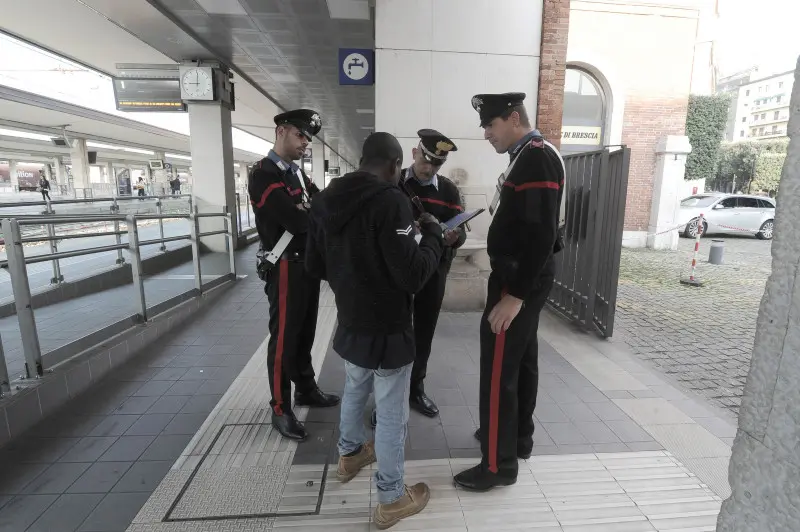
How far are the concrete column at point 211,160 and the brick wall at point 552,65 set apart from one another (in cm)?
684

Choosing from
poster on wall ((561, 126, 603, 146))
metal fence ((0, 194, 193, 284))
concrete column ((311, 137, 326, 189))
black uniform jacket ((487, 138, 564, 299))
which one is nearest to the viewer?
black uniform jacket ((487, 138, 564, 299))

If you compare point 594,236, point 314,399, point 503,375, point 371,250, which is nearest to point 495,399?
point 503,375

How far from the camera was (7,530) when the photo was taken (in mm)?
2082

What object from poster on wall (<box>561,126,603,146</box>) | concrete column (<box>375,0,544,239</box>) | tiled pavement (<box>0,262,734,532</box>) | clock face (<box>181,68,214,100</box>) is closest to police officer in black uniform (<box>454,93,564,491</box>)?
tiled pavement (<box>0,262,734,532</box>)

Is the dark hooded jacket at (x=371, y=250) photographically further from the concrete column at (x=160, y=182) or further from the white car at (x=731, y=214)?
the concrete column at (x=160, y=182)

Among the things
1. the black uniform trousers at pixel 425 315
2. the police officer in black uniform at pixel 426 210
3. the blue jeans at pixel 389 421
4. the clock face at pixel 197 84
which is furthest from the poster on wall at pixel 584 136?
the blue jeans at pixel 389 421

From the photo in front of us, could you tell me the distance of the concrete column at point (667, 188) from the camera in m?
12.4

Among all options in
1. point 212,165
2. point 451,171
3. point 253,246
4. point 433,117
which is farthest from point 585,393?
point 253,246

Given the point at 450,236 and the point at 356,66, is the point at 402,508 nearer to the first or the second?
the point at 450,236

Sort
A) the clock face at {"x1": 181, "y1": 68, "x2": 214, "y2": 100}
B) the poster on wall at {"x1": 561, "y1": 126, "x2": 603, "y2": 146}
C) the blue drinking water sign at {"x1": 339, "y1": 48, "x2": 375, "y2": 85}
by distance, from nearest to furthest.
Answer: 1. the blue drinking water sign at {"x1": 339, "y1": 48, "x2": 375, "y2": 85}
2. the clock face at {"x1": 181, "y1": 68, "x2": 214, "y2": 100}
3. the poster on wall at {"x1": 561, "y1": 126, "x2": 603, "y2": 146}

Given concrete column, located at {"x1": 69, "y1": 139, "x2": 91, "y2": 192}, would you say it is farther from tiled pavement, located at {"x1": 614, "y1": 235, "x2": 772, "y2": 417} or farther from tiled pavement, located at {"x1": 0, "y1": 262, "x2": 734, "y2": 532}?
tiled pavement, located at {"x1": 614, "y1": 235, "x2": 772, "y2": 417}

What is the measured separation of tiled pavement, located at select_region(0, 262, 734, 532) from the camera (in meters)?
2.18

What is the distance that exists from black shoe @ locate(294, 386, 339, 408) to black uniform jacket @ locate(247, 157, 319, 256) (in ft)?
3.94

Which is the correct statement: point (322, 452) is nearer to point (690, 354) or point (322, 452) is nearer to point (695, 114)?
point (690, 354)
